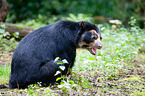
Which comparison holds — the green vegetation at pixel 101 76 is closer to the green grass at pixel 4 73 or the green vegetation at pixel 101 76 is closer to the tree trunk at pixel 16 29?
the green grass at pixel 4 73

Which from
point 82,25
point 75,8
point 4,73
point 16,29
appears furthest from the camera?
point 75,8

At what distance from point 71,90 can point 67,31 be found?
1654mm

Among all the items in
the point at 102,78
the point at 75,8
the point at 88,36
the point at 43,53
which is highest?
the point at 75,8

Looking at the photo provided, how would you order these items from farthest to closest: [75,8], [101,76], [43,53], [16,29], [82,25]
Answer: [75,8] < [16,29] < [101,76] < [82,25] < [43,53]

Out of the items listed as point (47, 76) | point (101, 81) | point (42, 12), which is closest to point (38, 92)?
point (47, 76)

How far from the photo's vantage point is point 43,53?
5133 millimetres

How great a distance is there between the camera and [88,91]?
488 cm

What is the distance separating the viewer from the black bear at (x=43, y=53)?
4.99 m

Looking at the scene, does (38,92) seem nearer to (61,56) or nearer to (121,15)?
(61,56)

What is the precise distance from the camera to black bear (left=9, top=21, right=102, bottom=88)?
16.4 ft

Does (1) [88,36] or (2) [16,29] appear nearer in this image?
(1) [88,36]

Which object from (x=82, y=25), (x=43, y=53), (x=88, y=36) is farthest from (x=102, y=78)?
(x=43, y=53)

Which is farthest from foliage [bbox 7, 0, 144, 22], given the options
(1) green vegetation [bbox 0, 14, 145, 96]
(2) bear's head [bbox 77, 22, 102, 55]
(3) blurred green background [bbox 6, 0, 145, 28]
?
(2) bear's head [bbox 77, 22, 102, 55]

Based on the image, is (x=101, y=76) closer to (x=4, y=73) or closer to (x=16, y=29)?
(x=4, y=73)
